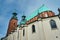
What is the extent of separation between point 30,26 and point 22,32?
290 centimetres

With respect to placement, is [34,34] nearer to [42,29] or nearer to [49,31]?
[42,29]

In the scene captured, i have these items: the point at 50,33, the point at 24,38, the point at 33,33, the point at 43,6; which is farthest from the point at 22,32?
the point at 43,6

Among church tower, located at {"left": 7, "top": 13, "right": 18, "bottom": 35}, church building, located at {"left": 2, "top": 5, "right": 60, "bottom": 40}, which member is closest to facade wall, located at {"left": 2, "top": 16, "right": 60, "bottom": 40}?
church building, located at {"left": 2, "top": 5, "right": 60, "bottom": 40}

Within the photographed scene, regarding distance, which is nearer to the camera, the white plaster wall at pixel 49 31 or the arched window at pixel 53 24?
the white plaster wall at pixel 49 31

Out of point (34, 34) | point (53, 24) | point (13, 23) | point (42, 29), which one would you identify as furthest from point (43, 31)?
point (13, 23)

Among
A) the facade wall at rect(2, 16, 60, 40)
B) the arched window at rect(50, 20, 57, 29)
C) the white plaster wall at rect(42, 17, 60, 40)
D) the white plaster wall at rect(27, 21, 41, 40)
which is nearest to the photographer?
the white plaster wall at rect(42, 17, 60, 40)

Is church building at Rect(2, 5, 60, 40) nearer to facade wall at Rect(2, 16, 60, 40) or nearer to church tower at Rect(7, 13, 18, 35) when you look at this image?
facade wall at Rect(2, 16, 60, 40)

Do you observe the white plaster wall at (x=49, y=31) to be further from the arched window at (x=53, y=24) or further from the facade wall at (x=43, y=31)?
the arched window at (x=53, y=24)

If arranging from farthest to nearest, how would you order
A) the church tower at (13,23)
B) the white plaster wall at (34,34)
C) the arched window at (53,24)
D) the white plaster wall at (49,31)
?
the church tower at (13,23), the white plaster wall at (34,34), the arched window at (53,24), the white plaster wall at (49,31)

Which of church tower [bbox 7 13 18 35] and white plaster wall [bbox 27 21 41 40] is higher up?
church tower [bbox 7 13 18 35]

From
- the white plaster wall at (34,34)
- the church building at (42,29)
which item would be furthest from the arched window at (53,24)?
the white plaster wall at (34,34)

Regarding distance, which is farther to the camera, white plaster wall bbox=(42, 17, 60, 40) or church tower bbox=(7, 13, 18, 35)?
church tower bbox=(7, 13, 18, 35)

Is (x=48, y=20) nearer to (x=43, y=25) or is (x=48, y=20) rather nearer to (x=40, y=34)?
(x=43, y=25)

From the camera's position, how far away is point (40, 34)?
22.8 m
